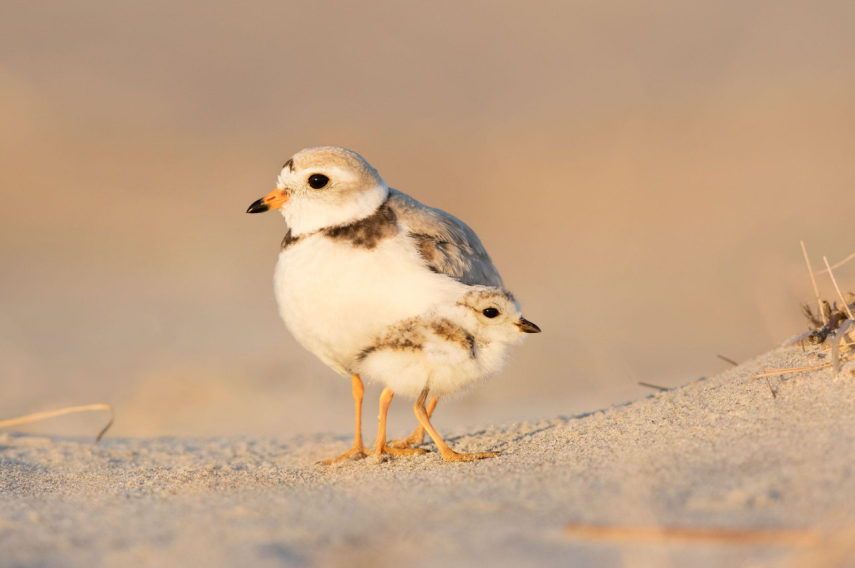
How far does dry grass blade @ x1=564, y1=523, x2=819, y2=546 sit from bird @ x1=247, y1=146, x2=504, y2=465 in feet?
5.16

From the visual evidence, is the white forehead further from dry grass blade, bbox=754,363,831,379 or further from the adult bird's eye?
dry grass blade, bbox=754,363,831,379

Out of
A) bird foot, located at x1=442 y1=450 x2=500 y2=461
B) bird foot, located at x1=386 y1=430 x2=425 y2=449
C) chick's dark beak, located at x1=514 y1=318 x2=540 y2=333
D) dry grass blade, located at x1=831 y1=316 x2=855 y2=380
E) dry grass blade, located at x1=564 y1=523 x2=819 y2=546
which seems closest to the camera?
dry grass blade, located at x1=564 y1=523 x2=819 y2=546

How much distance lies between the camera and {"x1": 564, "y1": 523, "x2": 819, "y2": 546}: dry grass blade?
71.3 inches

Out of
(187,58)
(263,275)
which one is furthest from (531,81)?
(263,275)

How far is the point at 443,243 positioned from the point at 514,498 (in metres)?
1.57

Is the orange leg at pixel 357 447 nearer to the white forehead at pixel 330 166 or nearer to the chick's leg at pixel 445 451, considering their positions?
the chick's leg at pixel 445 451

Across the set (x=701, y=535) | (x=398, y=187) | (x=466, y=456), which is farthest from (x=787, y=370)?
(x=398, y=187)

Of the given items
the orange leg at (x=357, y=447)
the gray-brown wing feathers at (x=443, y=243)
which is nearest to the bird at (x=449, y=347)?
the gray-brown wing feathers at (x=443, y=243)

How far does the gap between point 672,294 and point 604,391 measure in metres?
3.22

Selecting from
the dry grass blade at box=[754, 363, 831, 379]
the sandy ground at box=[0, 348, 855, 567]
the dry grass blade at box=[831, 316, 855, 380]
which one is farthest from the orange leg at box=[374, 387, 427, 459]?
the dry grass blade at box=[831, 316, 855, 380]

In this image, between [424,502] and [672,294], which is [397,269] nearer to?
[424,502]

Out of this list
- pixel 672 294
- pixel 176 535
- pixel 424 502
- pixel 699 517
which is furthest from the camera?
pixel 672 294

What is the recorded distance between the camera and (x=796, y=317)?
415cm

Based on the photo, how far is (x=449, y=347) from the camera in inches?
133
